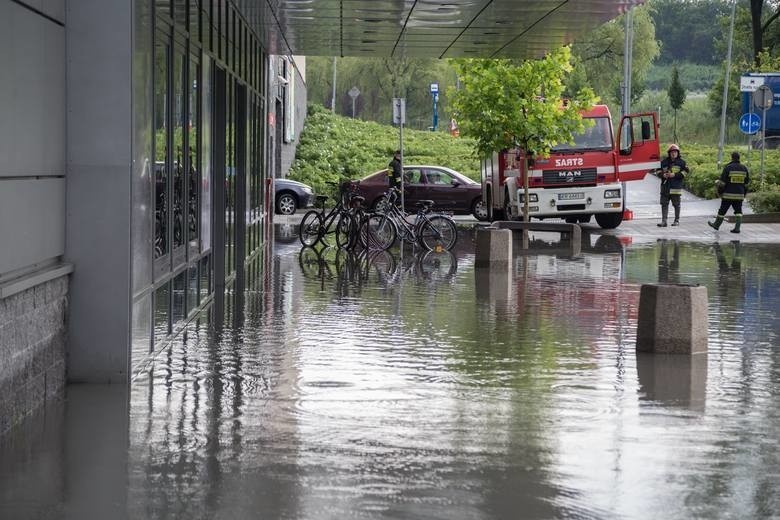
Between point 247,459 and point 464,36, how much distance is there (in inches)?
688

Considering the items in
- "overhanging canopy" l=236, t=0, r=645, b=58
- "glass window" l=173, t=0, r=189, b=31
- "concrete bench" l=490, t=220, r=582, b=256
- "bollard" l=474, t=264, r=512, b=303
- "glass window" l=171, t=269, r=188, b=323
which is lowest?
"bollard" l=474, t=264, r=512, b=303

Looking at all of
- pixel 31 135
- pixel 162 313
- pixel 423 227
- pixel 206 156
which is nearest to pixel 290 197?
pixel 423 227

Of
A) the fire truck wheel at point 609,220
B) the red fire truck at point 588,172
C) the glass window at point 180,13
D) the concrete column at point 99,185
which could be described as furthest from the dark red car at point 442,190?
the concrete column at point 99,185

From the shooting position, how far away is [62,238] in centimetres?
917

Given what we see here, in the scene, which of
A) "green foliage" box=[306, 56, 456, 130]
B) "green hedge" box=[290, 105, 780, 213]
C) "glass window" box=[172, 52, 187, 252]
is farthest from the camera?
"green foliage" box=[306, 56, 456, 130]

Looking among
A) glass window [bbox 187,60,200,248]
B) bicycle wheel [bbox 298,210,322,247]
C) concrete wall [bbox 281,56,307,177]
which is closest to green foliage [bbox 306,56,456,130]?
concrete wall [bbox 281,56,307,177]

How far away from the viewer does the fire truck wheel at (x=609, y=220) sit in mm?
32469

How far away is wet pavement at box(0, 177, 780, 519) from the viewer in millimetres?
6270

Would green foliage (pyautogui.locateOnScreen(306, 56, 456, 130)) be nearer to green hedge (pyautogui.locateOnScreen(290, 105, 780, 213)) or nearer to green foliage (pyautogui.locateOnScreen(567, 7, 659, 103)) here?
green foliage (pyautogui.locateOnScreen(567, 7, 659, 103))

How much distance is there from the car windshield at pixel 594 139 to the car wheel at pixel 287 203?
10052mm

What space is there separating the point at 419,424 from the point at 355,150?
167ft

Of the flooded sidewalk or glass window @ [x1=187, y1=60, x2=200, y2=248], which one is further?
glass window @ [x1=187, y1=60, x2=200, y2=248]

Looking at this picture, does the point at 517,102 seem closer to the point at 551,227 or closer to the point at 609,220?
the point at 551,227

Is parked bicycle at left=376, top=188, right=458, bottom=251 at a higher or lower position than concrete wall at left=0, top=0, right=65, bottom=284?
lower
